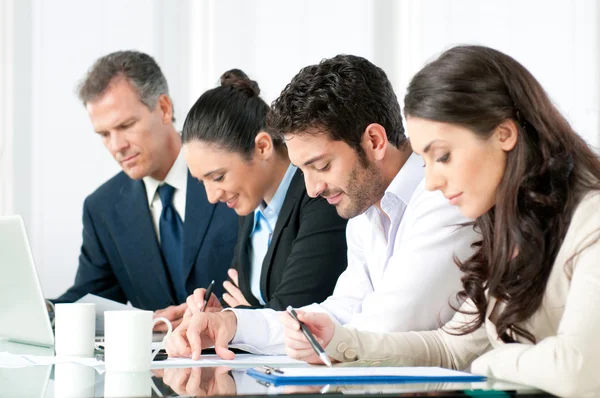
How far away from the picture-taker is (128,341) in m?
1.70

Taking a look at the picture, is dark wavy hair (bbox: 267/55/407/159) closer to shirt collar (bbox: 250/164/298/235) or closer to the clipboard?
shirt collar (bbox: 250/164/298/235)

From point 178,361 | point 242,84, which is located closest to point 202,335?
point 178,361

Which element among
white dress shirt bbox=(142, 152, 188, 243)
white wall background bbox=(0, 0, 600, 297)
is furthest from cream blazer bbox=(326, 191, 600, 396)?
white wall background bbox=(0, 0, 600, 297)

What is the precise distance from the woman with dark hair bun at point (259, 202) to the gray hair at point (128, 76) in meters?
0.80

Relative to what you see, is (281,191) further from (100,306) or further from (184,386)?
(184,386)

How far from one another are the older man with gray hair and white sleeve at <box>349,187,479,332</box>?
150 centimetres

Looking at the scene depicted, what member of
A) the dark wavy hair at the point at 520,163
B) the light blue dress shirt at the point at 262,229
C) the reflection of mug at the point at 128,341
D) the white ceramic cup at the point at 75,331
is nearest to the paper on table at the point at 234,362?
the reflection of mug at the point at 128,341

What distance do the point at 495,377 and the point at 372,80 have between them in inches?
45.2

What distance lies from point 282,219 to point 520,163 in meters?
1.31

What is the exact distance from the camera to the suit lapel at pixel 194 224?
3.47 m

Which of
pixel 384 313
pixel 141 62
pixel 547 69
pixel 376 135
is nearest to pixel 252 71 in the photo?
pixel 141 62

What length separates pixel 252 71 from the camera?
451 cm

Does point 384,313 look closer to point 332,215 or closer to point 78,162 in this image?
point 332,215

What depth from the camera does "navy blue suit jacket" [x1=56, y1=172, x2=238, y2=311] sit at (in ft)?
11.4
